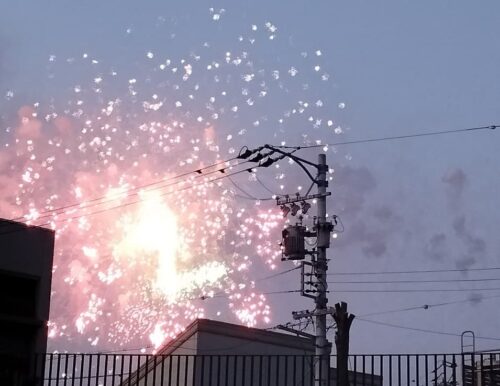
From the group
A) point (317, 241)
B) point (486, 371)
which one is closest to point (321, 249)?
point (317, 241)

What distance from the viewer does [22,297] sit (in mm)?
20641

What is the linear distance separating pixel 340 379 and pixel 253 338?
22646mm

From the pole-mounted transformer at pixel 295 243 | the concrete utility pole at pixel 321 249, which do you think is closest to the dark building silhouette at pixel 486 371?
the concrete utility pole at pixel 321 249

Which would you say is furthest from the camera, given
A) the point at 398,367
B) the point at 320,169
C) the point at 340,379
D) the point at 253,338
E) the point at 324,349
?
the point at 253,338

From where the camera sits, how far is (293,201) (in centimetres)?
3609

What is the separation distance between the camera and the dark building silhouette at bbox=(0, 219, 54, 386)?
788 inches

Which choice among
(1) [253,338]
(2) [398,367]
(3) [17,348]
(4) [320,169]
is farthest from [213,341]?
(2) [398,367]

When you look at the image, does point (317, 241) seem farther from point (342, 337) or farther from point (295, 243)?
point (342, 337)

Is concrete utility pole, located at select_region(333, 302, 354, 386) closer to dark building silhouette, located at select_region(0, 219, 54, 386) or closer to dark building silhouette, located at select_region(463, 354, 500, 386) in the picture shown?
dark building silhouette, located at select_region(463, 354, 500, 386)

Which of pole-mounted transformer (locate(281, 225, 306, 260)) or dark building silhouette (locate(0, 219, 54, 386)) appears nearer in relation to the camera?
dark building silhouette (locate(0, 219, 54, 386))

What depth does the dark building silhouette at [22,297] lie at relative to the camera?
2002 cm

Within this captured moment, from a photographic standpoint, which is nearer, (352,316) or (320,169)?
(352,316)

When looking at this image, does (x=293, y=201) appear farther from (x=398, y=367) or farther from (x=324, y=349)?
(x=398, y=367)

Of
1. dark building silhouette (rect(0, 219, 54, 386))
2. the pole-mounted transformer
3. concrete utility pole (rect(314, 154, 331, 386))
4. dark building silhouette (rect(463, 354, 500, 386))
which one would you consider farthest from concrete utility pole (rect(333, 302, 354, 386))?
the pole-mounted transformer
